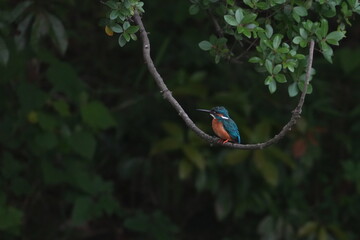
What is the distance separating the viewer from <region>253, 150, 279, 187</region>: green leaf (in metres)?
5.83

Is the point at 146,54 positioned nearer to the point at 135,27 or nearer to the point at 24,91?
the point at 135,27

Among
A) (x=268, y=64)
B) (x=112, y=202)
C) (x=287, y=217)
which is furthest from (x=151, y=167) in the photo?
(x=268, y=64)

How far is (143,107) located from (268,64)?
9.48ft

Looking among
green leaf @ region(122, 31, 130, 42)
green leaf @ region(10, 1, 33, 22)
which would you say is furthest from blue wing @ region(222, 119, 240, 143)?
green leaf @ region(10, 1, 33, 22)

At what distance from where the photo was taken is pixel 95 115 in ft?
17.3

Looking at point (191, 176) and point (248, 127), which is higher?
point (248, 127)

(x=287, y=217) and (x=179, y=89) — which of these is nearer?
(x=179, y=89)

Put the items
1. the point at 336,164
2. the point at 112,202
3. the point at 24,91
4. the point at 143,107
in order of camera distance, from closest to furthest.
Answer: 1. the point at 24,91
2. the point at 112,202
3. the point at 143,107
4. the point at 336,164

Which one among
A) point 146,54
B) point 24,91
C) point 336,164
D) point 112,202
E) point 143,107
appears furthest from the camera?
point 336,164

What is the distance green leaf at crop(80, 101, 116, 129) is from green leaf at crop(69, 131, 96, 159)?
0.27 feet

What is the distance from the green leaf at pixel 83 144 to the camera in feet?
17.1

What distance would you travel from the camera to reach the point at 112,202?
5676 mm

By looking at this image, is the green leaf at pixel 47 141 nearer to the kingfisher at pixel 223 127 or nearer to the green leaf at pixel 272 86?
the kingfisher at pixel 223 127

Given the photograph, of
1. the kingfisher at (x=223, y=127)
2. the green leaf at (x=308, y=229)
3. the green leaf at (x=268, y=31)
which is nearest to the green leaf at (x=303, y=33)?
the green leaf at (x=268, y=31)
